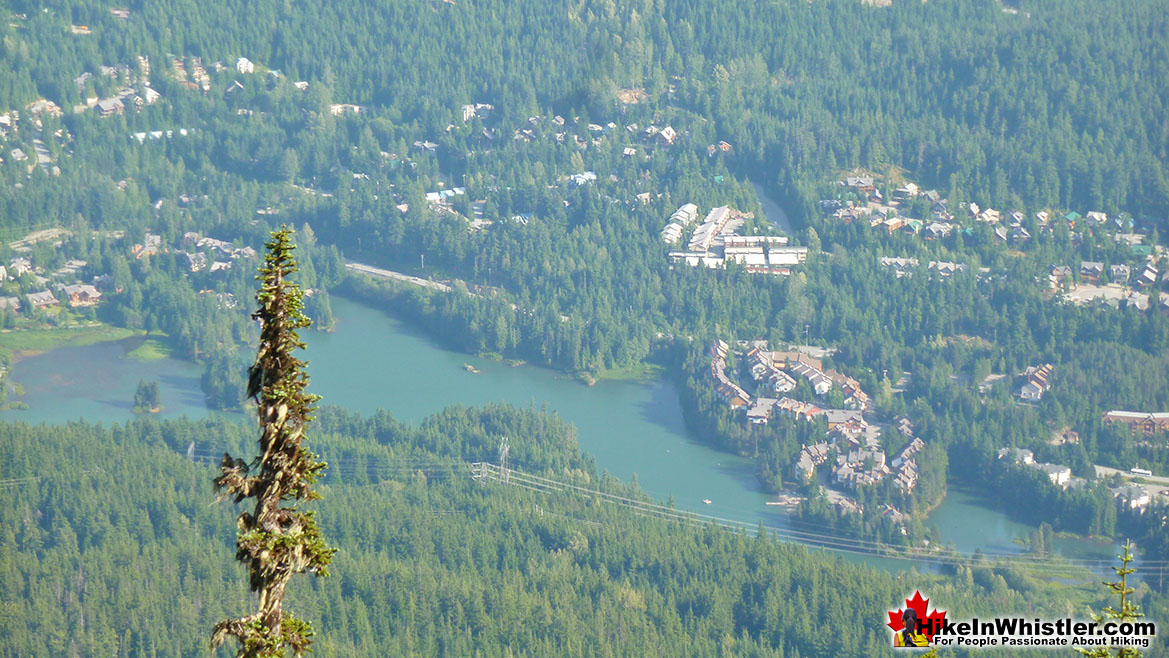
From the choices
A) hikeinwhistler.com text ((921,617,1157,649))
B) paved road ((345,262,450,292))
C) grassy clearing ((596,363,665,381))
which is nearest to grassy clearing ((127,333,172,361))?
paved road ((345,262,450,292))

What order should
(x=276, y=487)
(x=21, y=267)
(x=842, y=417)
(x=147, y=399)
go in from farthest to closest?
(x=21, y=267), (x=147, y=399), (x=842, y=417), (x=276, y=487)

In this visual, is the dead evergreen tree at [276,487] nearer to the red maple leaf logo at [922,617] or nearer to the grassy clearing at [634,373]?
the red maple leaf logo at [922,617]

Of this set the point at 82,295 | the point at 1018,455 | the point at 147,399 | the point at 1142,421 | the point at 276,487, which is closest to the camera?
the point at 276,487

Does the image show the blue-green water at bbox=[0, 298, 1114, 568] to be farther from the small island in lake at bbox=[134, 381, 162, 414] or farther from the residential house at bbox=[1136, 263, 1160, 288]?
the residential house at bbox=[1136, 263, 1160, 288]

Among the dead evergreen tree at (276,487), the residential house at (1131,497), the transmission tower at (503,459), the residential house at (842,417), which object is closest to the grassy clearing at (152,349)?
the transmission tower at (503,459)

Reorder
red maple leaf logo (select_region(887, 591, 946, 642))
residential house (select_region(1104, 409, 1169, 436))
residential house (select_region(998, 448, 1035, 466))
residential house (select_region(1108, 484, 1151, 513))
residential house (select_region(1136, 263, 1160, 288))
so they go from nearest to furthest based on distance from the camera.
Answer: red maple leaf logo (select_region(887, 591, 946, 642)), residential house (select_region(1108, 484, 1151, 513)), residential house (select_region(998, 448, 1035, 466)), residential house (select_region(1104, 409, 1169, 436)), residential house (select_region(1136, 263, 1160, 288))

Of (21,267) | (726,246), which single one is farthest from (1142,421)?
(21,267)

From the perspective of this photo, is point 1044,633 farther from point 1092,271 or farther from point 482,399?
point 1092,271
